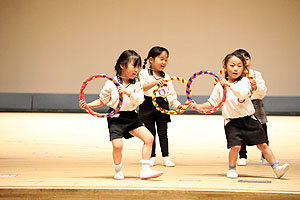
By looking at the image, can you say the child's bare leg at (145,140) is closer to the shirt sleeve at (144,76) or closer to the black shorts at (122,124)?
the black shorts at (122,124)

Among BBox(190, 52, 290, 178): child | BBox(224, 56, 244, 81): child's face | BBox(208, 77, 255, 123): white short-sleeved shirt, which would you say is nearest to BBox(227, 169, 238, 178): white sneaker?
BBox(190, 52, 290, 178): child

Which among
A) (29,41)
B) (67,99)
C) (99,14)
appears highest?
(99,14)

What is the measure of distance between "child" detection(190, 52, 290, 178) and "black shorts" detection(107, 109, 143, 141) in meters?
0.73

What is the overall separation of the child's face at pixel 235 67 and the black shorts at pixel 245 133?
0.35 m

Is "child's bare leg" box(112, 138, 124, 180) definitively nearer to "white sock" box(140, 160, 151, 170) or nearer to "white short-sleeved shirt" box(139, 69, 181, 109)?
"white sock" box(140, 160, 151, 170)

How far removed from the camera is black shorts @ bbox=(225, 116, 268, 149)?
12.6 ft

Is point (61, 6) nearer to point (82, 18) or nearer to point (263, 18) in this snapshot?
point (82, 18)

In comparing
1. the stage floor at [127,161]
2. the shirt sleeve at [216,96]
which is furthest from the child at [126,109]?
the shirt sleeve at [216,96]

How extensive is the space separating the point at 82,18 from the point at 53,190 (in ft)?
27.9

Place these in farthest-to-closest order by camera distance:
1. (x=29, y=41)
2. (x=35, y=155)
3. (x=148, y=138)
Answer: (x=29, y=41) < (x=35, y=155) < (x=148, y=138)

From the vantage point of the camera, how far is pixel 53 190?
3203 mm

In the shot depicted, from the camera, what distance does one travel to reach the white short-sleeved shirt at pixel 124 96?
3773 mm

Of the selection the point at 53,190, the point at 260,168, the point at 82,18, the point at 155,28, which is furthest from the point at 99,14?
the point at 53,190

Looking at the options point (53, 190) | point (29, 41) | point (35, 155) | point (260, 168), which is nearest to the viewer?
point (53, 190)
